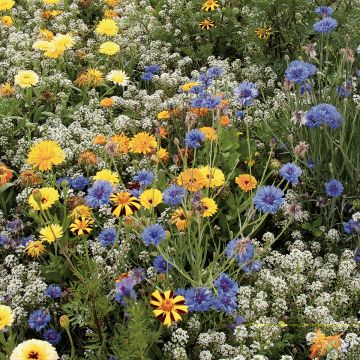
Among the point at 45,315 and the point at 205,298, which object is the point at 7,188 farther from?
the point at 205,298

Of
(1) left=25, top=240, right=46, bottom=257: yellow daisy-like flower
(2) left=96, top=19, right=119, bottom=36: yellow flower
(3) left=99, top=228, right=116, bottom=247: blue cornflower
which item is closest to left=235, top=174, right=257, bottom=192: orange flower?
(3) left=99, top=228, right=116, bottom=247: blue cornflower

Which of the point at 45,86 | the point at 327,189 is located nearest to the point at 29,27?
the point at 45,86

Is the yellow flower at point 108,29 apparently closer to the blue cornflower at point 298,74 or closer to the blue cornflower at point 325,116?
the blue cornflower at point 298,74

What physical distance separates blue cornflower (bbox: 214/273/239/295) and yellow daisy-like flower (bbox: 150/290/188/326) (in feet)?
0.70

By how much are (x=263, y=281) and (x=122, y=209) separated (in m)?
0.65

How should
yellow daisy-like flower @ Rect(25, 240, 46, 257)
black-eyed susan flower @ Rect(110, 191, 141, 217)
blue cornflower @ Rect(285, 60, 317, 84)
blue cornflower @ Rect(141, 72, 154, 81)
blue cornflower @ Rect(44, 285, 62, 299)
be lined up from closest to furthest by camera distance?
black-eyed susan flower @ Rect(110, 191, 141, 217)
blue cornflower @ Rect(44, 285, 62, 299)
yellow daisy-like flower @ Rect(25, 240, 46, 257)
blue cornflower @ Rect(285, 60, 317, 84)
blue cornflower @ Rect(141, 72, 154, 81)

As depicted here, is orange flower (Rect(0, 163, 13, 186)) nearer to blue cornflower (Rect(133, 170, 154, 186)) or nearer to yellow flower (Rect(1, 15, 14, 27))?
blue cornflower (Rect(133, 170, 154, 186))

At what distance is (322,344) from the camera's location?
2051 millimetres

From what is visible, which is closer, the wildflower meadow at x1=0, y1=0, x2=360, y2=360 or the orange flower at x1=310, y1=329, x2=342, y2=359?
the orange flower at x1=310, y1=329, x2=342, y2=359

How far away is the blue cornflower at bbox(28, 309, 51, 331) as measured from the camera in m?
2.38

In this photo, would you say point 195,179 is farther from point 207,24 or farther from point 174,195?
point 207,24

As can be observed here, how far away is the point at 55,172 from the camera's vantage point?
3.25 metres

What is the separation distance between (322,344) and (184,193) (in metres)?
0.66

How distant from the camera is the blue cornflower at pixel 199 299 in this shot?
225 cm
